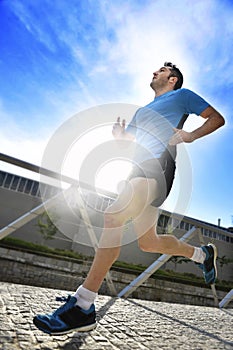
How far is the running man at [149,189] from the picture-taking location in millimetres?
1035

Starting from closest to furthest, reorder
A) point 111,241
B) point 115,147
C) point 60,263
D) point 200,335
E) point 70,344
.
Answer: point 70,344
point 111,241
point 200,335
point 115,147
point 60,263

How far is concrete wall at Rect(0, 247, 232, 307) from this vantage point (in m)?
7.01

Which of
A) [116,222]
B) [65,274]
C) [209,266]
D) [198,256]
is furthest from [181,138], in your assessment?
[65,274]

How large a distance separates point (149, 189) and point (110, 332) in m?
0.68

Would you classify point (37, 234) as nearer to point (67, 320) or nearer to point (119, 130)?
point (119, 130)

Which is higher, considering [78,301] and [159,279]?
[78,301]

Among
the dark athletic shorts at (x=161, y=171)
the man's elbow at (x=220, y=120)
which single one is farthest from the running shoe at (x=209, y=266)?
the man's elbow at (x=220, y=120)

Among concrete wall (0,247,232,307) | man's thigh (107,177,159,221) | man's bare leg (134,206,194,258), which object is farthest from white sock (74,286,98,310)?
concrete wall (0,247,232,307)

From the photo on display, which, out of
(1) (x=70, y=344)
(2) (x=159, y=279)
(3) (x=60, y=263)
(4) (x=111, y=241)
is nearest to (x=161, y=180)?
(4) (x=111, y=241)

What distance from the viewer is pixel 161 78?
180cm

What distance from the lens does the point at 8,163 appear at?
230cm

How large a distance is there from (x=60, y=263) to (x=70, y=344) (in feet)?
27.9

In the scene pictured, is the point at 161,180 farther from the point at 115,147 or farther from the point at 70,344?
the point at 70,344

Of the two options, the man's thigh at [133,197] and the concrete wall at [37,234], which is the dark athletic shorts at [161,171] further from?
the concrete wall at [37,234]
